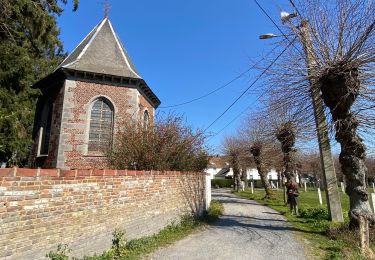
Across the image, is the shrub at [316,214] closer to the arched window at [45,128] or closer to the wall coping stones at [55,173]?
the wall coping stones at [55,173]

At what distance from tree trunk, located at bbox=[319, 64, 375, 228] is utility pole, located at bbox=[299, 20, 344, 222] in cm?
36

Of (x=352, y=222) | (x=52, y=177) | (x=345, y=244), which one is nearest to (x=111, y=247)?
(x=52, y=177)

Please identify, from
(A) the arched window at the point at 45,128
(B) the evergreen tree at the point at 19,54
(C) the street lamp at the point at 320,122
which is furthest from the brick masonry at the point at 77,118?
(C) the street lamp at the point at 320,122

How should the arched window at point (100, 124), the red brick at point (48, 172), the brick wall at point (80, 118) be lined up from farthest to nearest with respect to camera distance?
the arched window at point (100, 124) → the brick wall at point (80, 118) → the red brick at point (48, 172)

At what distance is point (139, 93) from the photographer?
18469mm

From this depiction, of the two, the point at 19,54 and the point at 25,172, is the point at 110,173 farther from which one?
the point at 19,54

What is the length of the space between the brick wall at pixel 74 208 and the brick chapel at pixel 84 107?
7.29 meters

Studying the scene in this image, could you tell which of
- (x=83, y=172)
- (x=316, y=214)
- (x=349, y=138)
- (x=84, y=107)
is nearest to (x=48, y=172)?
(x=83, y=172)

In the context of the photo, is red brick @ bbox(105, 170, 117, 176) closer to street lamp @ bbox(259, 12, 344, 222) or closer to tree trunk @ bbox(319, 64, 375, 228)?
street lamp @ bbox(259, 12, 344, 222)

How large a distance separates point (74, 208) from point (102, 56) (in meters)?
14.6

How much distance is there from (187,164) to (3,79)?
9.47 metres

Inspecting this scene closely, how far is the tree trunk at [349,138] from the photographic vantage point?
28.9 ft

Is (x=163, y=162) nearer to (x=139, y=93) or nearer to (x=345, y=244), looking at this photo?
(x=345, y=244)

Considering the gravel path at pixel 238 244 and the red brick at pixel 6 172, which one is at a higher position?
the red brick at pixel 6 172
